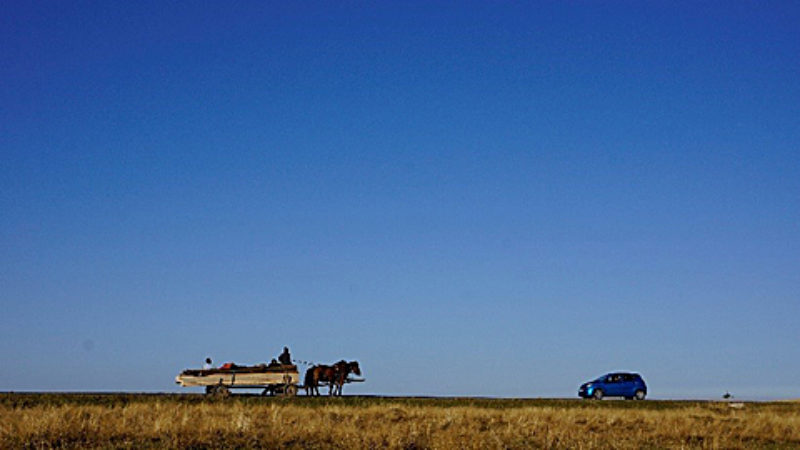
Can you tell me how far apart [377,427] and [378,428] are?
396 millimetres

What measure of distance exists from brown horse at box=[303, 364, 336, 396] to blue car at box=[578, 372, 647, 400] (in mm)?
15330

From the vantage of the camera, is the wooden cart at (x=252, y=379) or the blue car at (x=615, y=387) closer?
the wooden cart at (x=252, y=379)

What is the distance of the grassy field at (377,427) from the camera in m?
23.4

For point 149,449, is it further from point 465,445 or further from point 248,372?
point 248,372

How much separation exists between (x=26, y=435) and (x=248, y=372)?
29624 millimetres

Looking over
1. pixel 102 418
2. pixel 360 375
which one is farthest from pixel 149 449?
pixel 360 375

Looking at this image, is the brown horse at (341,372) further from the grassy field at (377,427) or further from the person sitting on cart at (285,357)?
the grassy field at (377,427)

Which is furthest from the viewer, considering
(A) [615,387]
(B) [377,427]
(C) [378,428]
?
(A) [615,387]

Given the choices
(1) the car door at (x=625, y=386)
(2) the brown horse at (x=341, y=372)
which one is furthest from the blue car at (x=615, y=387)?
(2) the brown horse at (x=341, y=372)

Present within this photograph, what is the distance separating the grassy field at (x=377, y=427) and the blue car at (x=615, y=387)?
63.3 feet

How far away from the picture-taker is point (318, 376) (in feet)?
177

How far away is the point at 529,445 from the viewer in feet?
86.2

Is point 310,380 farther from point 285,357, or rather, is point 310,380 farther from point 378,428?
point 378,428

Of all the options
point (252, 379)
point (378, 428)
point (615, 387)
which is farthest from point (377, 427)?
point (615, 387)
